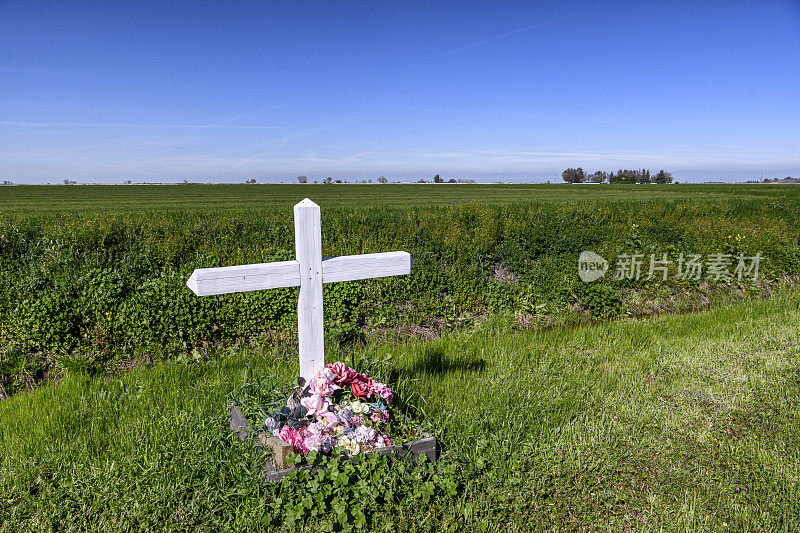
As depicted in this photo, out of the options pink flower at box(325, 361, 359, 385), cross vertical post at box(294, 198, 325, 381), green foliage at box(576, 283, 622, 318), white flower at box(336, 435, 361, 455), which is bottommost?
green foliage at box(576, 283, 622, 318)

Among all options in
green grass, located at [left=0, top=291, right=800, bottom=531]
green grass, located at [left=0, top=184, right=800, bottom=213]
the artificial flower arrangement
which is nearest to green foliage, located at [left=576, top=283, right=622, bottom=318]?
green grass, located at [left=0, top=291, right=800, bottom=531]

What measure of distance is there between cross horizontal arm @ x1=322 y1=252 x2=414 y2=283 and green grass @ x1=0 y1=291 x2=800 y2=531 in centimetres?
81

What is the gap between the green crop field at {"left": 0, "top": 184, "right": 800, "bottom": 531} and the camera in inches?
101

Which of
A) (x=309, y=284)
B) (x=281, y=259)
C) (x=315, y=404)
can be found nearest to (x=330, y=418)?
(x=315, y=404)

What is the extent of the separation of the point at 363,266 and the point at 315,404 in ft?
3.03

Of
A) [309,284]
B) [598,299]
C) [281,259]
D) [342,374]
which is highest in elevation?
[309,284]

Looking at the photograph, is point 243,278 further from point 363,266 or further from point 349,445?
point 349,445

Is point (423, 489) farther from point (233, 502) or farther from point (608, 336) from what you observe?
point (608, 336)

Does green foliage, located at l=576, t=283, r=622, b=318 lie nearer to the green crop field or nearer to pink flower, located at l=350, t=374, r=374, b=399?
the green crop field

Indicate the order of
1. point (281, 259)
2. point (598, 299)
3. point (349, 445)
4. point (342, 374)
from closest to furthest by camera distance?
point (349, 445)
point (342, 374)
point (281, 259)
point (598, 299)

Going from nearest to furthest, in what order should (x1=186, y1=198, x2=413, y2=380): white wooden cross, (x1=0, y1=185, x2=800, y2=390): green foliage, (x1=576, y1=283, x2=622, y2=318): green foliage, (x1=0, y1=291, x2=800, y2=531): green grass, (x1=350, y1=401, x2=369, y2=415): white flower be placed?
(x1=0, y1=291, x2=800, y2=531): green grass < (x1=186, y1=198, x2=413, y2=380): white wooden cross < (x1=350, y1=401, x2=369, y2=415): white flower < (x1=0, y1=185, x2=800, y2=390): green foliage < (x1=576, y1=283, x2=622, y2=318): green foliage

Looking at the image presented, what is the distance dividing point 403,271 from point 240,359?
233cm

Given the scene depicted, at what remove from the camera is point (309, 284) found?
296 centimetres

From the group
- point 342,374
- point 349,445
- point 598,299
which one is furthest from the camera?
point 598,299
